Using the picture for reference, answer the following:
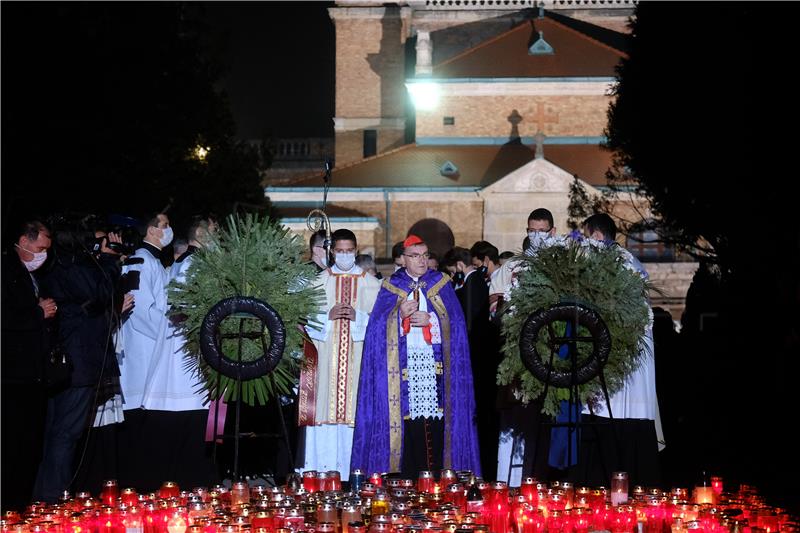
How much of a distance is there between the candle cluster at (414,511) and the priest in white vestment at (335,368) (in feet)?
7.10

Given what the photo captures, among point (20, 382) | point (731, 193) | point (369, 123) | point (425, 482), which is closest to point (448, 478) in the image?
point (425, 482)

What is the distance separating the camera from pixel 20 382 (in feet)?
29.2

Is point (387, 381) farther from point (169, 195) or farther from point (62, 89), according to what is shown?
point (169, 195)

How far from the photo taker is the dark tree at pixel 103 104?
20328mm

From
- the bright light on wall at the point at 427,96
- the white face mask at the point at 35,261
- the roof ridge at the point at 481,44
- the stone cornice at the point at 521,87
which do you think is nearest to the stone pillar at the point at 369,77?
the roof ridge at the point at 481,44

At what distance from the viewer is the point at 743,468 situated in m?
12.7

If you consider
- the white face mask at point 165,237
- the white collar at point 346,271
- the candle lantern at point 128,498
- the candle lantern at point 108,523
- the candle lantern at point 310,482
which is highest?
the white face mask at point 165,237

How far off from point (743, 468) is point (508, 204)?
2604 centimetres

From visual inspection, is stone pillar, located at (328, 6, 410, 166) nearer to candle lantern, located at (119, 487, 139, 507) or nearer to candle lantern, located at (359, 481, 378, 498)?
candle lantern, located at (359, 481, 378, 498)

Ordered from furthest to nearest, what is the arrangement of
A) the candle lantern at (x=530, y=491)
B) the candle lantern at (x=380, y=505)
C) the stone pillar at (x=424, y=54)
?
the stone pillar at (x=424, y=54) < the candle lantern at (x=530, y=491) < the candle lantern at (x=380, y=505)

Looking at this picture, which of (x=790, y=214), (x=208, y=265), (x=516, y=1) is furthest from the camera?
(x=516, y=1)

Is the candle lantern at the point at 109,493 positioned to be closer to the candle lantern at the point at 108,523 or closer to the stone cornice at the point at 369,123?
the candle lantern at the point at 108,523

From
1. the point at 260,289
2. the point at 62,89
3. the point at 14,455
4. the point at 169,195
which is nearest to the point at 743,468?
the point at 260,289

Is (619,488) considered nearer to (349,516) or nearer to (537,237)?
(349,516)
